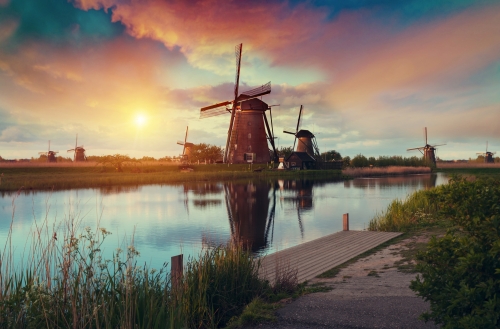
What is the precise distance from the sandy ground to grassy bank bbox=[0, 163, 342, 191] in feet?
103

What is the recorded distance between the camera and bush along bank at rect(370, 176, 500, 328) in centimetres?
302

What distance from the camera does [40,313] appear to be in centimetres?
405

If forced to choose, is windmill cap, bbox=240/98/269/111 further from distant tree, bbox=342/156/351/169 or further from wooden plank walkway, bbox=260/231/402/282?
wooden plank walkway, bbox=260/231/402/282

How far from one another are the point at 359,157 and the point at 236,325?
6141cm

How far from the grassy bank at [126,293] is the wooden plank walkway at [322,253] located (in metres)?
0.94

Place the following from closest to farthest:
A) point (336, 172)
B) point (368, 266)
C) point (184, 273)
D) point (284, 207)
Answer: point (184, 273) → point (368, 266) → point (284, 207) → point (336, 172)

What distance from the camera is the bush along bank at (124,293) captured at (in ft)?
13.0

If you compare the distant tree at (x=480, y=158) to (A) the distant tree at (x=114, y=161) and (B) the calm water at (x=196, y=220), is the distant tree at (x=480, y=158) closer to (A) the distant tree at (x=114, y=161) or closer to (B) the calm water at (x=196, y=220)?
(B) the calm water at (x=196, y=220)

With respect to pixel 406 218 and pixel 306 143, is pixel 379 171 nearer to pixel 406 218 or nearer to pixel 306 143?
pixel 306 143

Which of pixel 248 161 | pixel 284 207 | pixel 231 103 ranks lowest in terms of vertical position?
pixel 284 207

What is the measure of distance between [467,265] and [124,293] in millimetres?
3551

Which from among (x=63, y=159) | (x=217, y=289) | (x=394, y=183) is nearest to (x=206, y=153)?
(x=63, y=159)

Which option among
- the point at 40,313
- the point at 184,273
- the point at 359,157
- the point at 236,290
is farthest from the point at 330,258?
the point at 359,157

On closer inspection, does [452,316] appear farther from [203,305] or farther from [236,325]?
[203,305]
